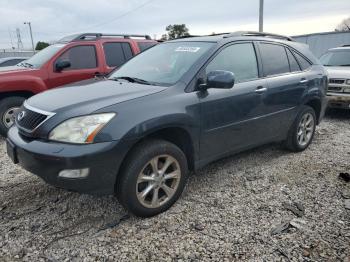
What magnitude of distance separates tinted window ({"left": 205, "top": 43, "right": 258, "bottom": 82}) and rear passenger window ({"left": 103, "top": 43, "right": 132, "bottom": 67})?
3.49 metres

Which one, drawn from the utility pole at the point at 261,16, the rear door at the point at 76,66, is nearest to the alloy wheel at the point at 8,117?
the rear door at the point at 76,66

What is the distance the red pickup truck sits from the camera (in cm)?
561

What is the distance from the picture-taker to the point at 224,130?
3.52 m

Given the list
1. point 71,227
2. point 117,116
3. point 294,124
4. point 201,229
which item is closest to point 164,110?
point 117,116

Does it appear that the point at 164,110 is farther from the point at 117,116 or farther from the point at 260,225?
the point at 260,225

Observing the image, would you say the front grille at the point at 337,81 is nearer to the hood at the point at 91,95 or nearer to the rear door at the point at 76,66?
the rear door at the point at 76,66

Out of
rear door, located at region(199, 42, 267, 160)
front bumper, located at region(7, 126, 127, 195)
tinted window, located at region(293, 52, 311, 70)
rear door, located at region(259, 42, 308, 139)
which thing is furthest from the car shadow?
front bumper, located at region(7, 126, 127, 195)

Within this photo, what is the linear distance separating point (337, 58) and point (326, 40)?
1150 cm

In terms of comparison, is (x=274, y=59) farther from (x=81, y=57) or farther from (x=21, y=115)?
(x=81, y=57)

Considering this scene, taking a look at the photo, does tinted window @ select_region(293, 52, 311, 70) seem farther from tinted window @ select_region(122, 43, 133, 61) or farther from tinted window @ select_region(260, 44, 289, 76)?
tinted window @ select_region(122, 43, 133, 61)

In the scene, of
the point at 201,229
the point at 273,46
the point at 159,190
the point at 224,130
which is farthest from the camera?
the point at 273,46

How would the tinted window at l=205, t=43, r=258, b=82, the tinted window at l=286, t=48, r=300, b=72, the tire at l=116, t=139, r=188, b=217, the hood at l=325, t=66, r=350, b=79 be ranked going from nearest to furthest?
the tire at l=116, t=139, r=188, b=217 → the tinted window at l=205, t=43, r=258, b=82 → the tinted window at l=286, t=48, r=300, b=72 → the hood at l=325, t=66, r=350, b=79

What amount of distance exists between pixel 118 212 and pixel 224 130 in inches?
55.7

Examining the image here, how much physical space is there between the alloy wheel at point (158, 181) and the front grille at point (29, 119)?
101 cm
